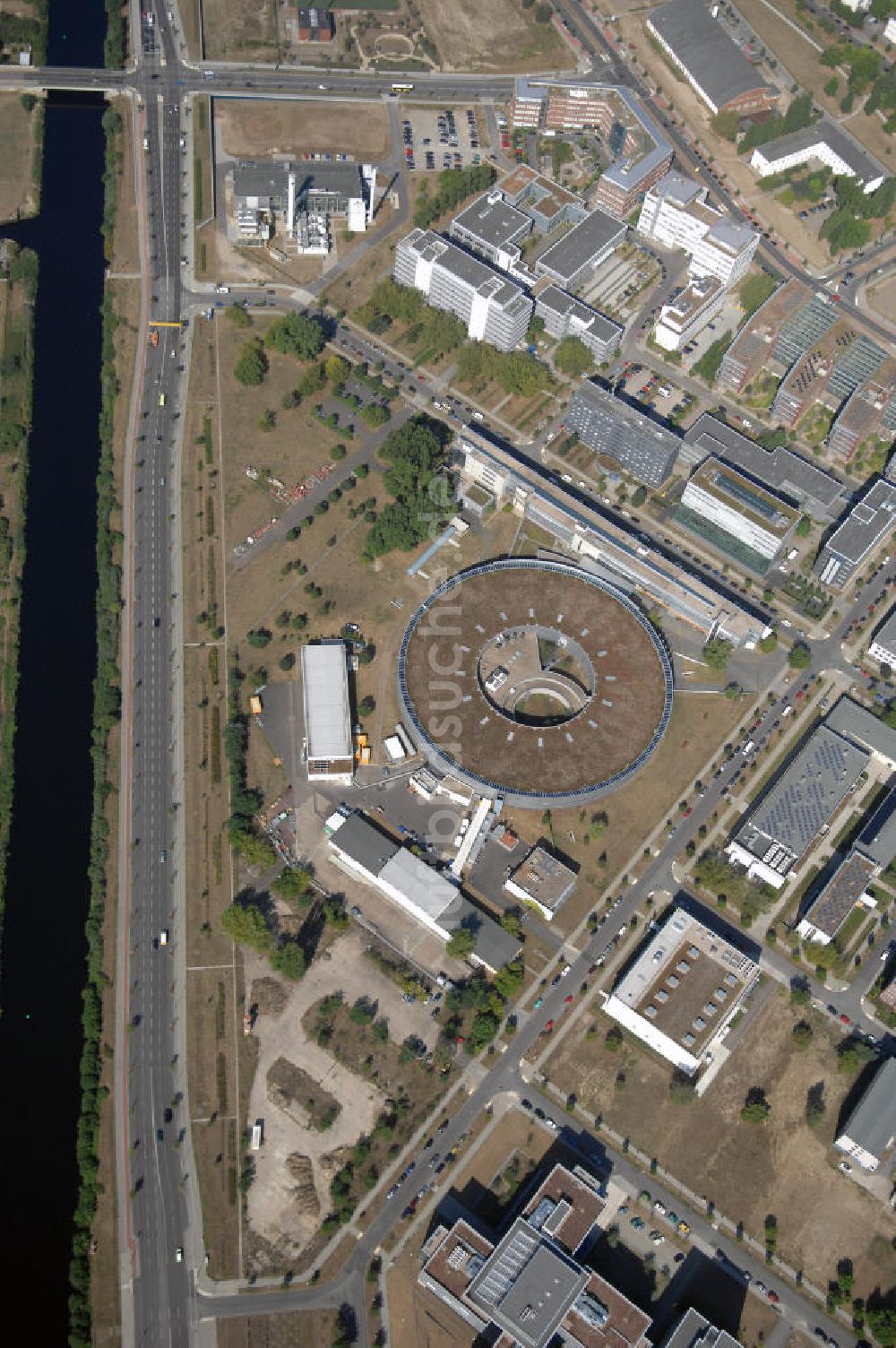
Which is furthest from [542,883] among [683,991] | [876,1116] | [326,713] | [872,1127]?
[872,1127]

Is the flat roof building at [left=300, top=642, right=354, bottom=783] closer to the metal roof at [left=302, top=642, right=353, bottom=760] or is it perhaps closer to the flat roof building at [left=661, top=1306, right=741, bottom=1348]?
the metal roof at [left=302, top=642, right=353, bottom=760]

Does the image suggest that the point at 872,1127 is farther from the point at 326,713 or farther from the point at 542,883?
the point at 326,713

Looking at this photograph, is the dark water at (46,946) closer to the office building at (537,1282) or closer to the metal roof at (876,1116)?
the office building at (537,1282)

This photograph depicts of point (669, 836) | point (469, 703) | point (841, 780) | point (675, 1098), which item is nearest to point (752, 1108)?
point (675, 1098)

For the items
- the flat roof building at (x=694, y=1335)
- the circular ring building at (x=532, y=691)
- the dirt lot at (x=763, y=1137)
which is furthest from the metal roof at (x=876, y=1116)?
the circular ring building at (x=532, y=691)

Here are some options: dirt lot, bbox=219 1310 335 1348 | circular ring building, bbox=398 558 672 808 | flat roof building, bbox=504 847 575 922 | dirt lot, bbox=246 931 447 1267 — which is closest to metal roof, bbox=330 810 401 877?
dirt lot, bbox=246 931 447 1267
